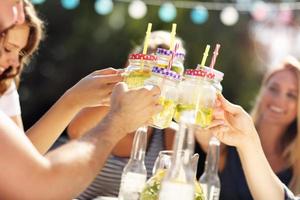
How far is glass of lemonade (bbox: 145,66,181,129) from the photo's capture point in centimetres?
186

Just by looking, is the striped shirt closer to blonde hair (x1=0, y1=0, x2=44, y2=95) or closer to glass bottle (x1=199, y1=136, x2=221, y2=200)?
blonde hair (x1=0, y1=0, x2=44, y2=95)

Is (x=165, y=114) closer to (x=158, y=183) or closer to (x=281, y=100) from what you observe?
(x=158, y=183)

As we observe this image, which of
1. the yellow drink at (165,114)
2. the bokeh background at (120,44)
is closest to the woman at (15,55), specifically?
the yellow drink at (165,114)

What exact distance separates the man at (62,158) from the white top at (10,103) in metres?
1.19

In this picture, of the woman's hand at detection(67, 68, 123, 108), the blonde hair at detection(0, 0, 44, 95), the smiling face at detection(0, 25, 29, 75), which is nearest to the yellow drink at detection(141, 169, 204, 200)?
the woman's hand at detection(67, 68, 123, 108)

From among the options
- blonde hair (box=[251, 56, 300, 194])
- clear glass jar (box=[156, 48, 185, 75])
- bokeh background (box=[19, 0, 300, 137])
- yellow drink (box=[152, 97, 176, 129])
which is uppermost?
clear glass jar (box=[156, 48, 185, 75])

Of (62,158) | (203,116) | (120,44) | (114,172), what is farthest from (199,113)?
(120,44)

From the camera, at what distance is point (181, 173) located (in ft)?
5.72

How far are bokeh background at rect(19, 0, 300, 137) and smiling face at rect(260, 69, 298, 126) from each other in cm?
791

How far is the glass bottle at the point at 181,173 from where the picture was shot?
67.5 inches

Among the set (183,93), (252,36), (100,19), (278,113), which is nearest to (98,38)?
(100,19)

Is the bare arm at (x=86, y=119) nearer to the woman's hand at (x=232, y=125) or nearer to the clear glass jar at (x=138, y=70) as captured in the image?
the woman's hand at (x=232, y=125)

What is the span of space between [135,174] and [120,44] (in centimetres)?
1083

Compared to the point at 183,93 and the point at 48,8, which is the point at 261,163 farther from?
the point at 48,8
